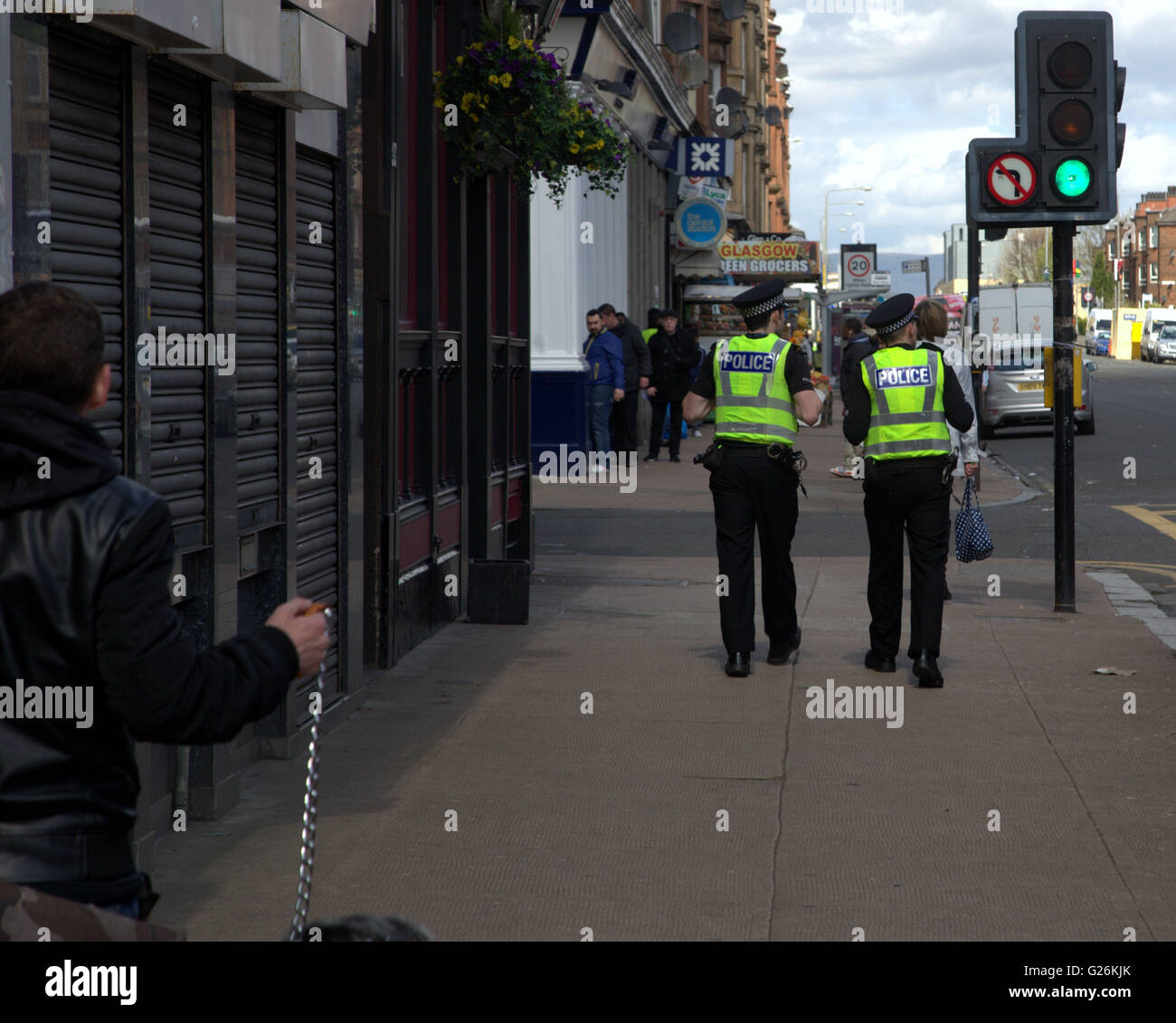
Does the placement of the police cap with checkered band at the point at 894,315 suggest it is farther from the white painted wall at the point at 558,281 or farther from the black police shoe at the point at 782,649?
the white painted wall at the point at 558,281

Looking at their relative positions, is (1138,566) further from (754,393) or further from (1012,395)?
(1012,395)

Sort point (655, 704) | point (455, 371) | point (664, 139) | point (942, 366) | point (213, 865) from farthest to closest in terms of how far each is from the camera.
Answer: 1. point (664, 139)
2. point (455, 371)
3. point (942, 366)
4. point (655, 704)
5. point (213, 865)

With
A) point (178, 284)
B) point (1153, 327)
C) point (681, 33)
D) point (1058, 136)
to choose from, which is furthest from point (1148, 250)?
point (178, 284)

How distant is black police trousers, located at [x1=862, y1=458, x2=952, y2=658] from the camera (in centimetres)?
864

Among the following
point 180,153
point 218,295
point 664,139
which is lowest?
point 218,295

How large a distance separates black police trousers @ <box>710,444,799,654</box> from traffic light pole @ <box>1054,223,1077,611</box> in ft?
8.67

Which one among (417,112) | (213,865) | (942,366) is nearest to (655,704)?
(942,366)

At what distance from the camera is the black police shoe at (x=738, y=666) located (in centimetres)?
884

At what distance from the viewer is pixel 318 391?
7.53 m

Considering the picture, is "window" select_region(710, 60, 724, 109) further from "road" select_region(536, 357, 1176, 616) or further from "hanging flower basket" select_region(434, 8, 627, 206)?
"hanging flower basket" select_region(434, 8, 627, 206)
